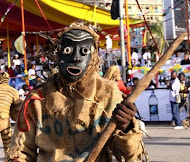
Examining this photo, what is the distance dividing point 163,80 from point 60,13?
5.29 metres

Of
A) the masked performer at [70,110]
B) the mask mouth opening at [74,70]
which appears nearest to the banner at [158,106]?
the masked performer at [70,110]

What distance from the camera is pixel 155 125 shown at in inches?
557

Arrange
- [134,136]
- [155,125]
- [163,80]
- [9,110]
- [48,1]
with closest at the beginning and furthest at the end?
[134,136] < [9,110] < [155,125] < [163,80] < [48,1]

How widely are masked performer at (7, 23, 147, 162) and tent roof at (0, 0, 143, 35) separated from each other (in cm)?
1351

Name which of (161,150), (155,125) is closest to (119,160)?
(161,150)

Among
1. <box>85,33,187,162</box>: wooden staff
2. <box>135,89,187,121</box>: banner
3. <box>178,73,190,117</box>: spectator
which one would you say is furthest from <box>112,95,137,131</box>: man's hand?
<box>135,89,187,121</box>: banner

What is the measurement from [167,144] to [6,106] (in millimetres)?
4064

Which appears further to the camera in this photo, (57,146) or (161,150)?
(161,150)

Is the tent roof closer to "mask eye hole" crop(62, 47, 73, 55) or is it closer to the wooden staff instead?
"mask eye hole" crop(62, 47, 73, 55)

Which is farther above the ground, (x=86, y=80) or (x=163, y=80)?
(x=86, y=80)

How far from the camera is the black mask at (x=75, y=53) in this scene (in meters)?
3.36

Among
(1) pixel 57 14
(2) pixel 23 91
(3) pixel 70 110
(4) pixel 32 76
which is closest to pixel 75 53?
(3) pixel 70 110

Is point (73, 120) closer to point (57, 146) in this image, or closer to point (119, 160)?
point (57, 146)

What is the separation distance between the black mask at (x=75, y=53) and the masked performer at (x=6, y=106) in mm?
4558
